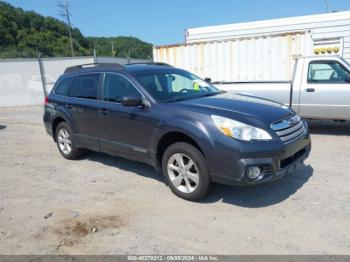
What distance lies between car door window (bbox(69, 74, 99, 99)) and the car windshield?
0.97 meters

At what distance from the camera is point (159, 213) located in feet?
13.4

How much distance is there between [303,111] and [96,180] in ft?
16.1

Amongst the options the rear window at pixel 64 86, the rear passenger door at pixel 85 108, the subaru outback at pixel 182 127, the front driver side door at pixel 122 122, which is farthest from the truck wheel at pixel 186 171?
the rear window at pixel 64 86

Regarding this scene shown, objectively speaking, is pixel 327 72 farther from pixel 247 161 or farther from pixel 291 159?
pixel 247 161

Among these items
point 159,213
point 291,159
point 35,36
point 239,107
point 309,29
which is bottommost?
point 159,213

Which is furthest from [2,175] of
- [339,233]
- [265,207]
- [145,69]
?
[339,233]

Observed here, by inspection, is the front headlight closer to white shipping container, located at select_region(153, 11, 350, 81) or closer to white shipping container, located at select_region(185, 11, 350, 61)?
white shipping container, located at select_region(153, 11, 350, 81)

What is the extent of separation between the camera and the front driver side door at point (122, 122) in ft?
15.4

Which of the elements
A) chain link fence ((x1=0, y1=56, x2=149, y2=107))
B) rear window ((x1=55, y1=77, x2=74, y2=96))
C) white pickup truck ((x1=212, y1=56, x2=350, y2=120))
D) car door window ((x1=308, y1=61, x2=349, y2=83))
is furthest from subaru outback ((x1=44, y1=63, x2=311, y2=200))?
chain link fence ((x1=0, y1=56, x2=149, y2=107))

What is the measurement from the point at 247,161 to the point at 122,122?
2051 millimetres

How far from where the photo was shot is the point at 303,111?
7.63 metres

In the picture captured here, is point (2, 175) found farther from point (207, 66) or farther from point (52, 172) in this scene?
point (207, 66)

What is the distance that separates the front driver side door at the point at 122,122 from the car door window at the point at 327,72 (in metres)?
4.61

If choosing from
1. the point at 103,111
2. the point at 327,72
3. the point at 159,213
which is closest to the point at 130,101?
the point at 103,111
